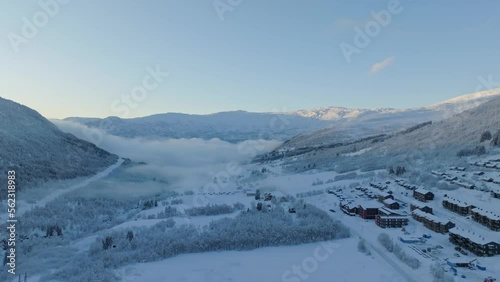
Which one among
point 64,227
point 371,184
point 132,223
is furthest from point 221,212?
point 371,184

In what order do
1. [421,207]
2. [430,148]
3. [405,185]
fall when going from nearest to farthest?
1. [421,207]
2. [405,185]
3. [430,148]

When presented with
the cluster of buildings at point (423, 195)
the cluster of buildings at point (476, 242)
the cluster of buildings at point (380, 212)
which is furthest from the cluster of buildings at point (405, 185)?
the cluster of buildings at point (476, 242)

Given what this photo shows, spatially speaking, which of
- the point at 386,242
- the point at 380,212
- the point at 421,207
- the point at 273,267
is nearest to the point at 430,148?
the point at 421,207

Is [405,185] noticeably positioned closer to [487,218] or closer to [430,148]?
[487,218]

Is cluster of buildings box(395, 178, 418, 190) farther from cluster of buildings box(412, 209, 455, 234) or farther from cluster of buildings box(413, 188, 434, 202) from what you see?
cluster of buildings box(412, 209, 455, 234)

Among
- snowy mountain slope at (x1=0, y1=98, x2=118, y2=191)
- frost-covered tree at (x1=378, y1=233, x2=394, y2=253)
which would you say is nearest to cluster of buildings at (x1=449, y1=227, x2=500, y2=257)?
frost-covered tree at (x1=378, y1=233, x2=394, y2=253)

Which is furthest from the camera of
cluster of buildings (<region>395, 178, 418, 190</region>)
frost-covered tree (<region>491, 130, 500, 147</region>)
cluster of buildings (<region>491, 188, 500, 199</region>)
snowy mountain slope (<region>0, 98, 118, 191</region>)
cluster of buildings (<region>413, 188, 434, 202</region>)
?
frost-covered tree (<region>491, 130, 500, 147</region>)

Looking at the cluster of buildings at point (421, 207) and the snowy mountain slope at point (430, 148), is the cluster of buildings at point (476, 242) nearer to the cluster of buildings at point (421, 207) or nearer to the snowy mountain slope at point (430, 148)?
the cluster of buildings at point (421, 207)

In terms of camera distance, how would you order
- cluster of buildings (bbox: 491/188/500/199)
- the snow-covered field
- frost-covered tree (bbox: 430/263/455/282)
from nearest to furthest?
1. frost-covered tree (bbox: 430/263/455/282)
2. the snow-covered field
3. cluster of buildings (bbox: 491/188/500/199)

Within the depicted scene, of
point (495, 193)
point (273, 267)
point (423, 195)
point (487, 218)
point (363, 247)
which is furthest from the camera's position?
point (423, 195)
